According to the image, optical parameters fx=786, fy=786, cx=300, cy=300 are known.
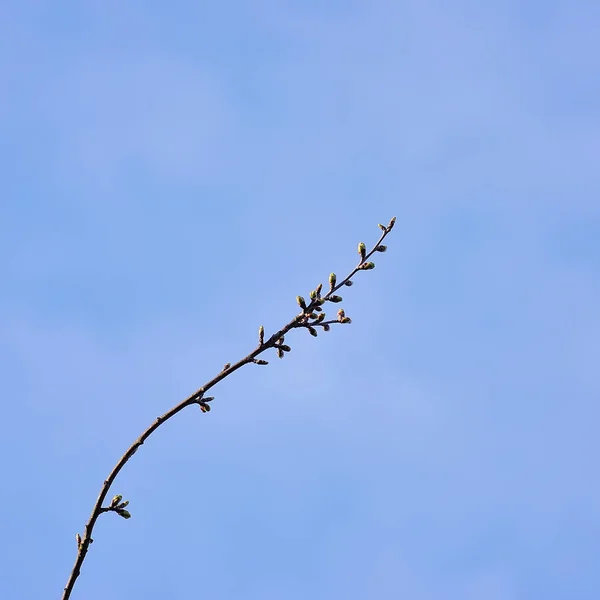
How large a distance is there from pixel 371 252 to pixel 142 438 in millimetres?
3694

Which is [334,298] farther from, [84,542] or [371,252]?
[84,542]

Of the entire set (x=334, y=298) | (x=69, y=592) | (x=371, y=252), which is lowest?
(x=69, y=592)

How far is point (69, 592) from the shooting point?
19.4 ft

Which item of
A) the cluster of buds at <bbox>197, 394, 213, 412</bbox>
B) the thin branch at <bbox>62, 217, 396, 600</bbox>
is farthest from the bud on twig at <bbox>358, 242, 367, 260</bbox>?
the cluster of buds at <bbox>197, 394, 213, 412</bbox>

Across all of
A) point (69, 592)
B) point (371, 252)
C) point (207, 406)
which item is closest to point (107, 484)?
point (69, 592)

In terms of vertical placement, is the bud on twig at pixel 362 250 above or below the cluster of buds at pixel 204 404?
above

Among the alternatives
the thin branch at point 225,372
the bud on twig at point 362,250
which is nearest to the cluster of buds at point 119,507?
the thin branch at point 225,372

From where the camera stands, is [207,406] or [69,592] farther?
[207,406]

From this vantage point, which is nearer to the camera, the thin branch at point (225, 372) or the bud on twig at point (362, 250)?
the thin branch at point (225, 372)

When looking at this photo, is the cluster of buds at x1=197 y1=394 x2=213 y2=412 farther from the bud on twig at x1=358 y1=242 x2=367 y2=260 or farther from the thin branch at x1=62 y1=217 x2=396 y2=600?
the bud on twig at x1=358 y1=242 x2=367 y2=260

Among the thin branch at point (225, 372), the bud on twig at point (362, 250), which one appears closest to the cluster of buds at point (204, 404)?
the thin branch at point (225, 372)

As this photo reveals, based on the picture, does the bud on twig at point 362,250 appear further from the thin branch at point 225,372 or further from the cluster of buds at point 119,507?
the cluster of buds at point 119,507

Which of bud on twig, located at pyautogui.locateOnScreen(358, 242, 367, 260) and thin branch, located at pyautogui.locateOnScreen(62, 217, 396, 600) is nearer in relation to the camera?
thin branch, located at pyautogui.locateOnScreen(62, 217, 396, 600)

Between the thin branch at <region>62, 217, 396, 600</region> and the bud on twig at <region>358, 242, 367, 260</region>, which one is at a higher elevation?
the bud on twig at <region>358, 242, 367, 260</region>
